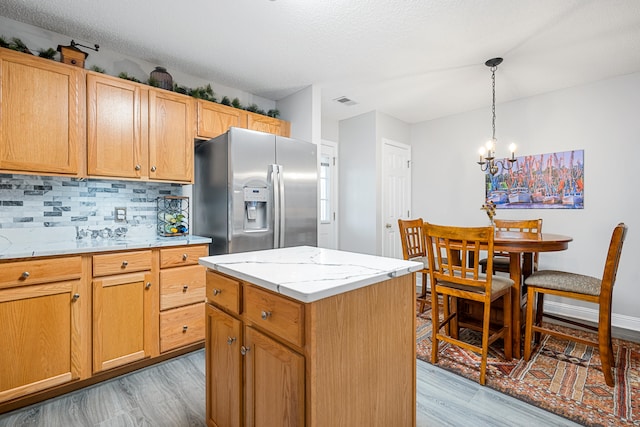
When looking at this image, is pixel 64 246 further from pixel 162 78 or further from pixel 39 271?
pixel 162 78

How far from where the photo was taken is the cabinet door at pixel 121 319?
2039 millimetres

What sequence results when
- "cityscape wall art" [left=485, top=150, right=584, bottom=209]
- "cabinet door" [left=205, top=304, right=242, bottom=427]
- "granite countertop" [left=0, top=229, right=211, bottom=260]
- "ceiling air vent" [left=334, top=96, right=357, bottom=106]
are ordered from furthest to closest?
"ceiling air vent" [left=334, top=96, right=357, bottom=106] < "cityscape wall art" [left=485, top=150, right=584, bottom=209] < "granite countertop" [left=0, top=229, right=211, bottom=260] < "cabinet door" [left=205, top=304, right=242, bottom=427]

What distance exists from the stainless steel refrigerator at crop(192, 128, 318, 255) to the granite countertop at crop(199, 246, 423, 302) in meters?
0.95

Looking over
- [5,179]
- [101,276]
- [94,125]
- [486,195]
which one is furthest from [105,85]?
[486,195]

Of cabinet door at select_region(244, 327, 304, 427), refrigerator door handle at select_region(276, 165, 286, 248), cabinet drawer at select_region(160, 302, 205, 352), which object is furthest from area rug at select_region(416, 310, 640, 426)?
cabinet drawer at select_region(160, 302, 205, 352)

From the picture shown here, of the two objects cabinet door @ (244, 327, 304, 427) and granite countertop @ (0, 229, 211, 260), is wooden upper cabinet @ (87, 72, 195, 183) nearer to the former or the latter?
granite countertop @ (0, 229, 211, 260)

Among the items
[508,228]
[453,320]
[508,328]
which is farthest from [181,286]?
[508,228]

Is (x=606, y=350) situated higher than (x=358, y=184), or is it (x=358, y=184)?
(x=358, y=184)

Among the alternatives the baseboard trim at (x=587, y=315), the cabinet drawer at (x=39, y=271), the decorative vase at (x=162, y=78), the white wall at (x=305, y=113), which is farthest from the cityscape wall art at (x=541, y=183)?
the cabinet drawer at (x=39, y=271)

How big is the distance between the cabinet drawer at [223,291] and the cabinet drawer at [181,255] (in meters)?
1.02

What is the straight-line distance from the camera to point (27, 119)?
6.54 ft

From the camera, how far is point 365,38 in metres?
2.40

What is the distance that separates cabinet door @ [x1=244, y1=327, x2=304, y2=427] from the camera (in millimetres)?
1006

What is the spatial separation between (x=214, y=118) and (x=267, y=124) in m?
0.60
